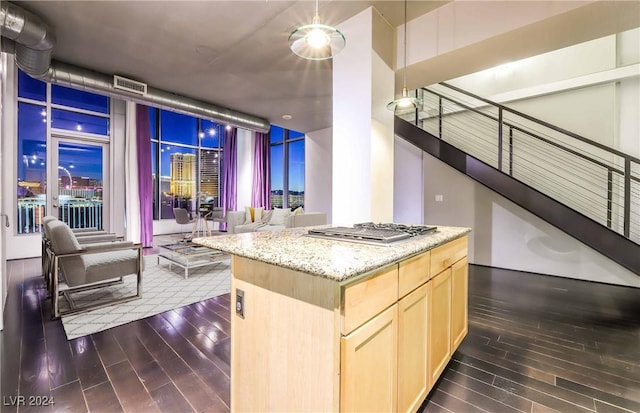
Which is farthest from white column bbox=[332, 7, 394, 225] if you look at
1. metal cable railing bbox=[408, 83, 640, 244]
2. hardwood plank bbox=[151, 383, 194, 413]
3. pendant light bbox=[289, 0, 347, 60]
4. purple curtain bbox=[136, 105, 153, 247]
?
purple curtain bbox=[136, 105, 153, 247]

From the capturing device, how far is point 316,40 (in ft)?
5.98

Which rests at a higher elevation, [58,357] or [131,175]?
[131,175]

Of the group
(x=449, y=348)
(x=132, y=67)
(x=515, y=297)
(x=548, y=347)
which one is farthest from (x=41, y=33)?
(x=515, y=297)

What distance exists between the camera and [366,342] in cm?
101

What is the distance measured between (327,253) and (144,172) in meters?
6.63

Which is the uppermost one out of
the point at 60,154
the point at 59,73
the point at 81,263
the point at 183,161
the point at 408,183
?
the point at 59,73

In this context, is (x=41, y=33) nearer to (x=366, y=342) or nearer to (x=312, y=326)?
(x=312, y=326)

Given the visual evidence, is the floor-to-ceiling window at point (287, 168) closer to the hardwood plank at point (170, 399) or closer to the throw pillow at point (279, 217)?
the throw pillow at point (279, 217)

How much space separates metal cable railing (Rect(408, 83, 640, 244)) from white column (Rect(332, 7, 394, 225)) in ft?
3.15

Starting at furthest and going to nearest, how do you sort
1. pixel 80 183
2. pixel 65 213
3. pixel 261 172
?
pixel 261 172 → pixel 80 183 → pixel 65 213

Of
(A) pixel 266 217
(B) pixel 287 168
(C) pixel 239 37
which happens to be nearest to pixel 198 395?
(C) pixel 239 37

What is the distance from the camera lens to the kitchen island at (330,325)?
36.8 inches

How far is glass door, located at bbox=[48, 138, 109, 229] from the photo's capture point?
5.48m

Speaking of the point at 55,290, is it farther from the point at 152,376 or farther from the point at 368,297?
the point at 368,297
